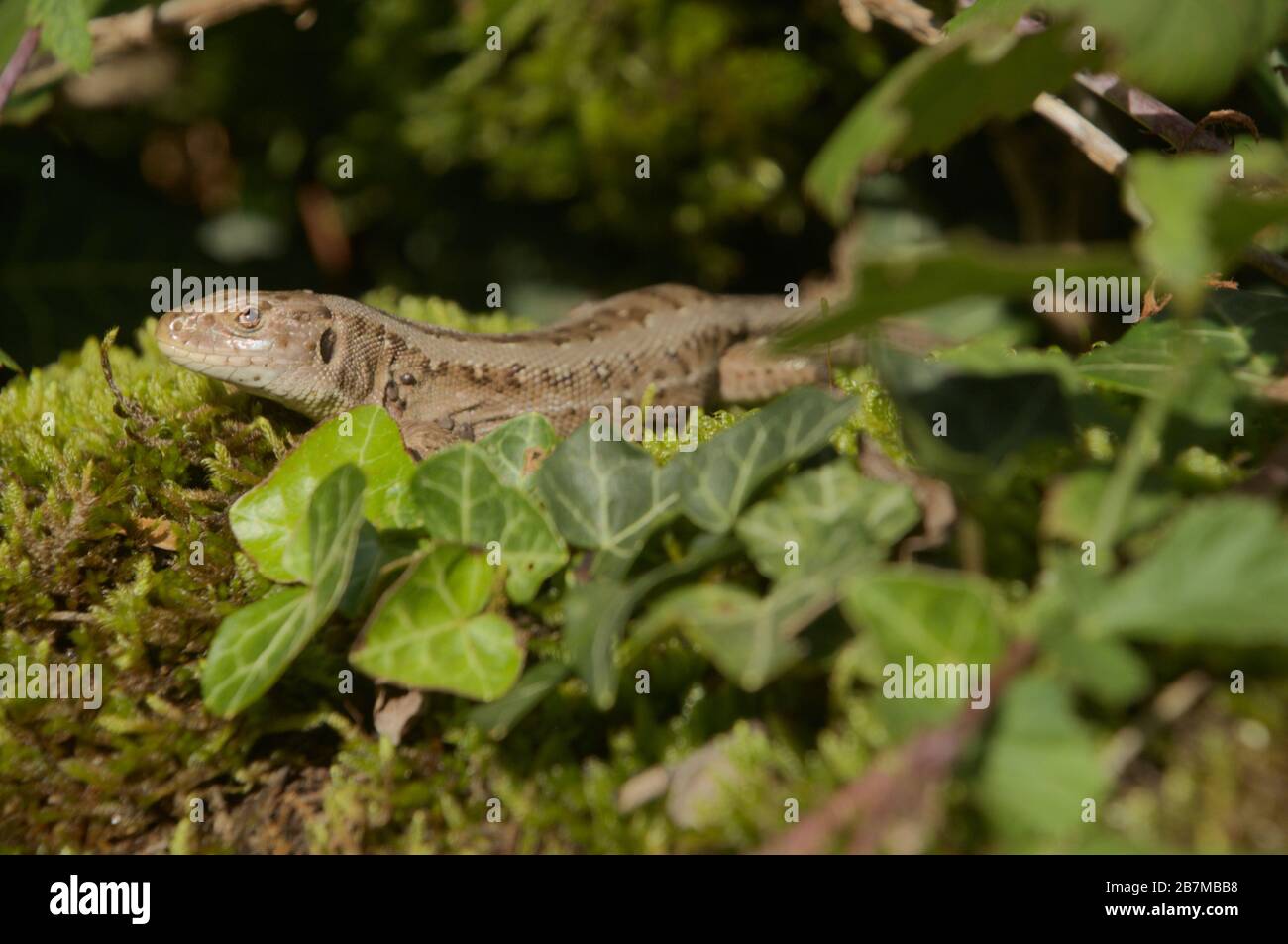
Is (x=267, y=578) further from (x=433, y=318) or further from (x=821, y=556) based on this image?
(x=433, y=318)

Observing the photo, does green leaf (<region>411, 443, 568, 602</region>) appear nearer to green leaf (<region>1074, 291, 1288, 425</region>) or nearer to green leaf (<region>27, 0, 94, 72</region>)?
green leaf (<region>1074, 291, 1288, 425</region>)

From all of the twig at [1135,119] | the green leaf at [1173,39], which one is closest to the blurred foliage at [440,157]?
the twig at [1135,119]

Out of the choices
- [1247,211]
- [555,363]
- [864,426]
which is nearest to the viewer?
[1247,211]

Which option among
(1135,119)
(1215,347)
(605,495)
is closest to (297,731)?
(605,495)

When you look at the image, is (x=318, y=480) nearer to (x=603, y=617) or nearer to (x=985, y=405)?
(x=603, y=617)

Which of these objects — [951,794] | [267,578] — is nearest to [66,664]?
[267,578]

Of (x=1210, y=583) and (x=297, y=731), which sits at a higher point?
(x=1210, y=583)
